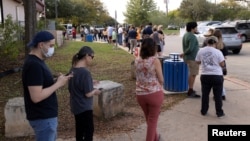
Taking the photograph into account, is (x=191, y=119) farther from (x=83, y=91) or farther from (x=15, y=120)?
(x=15, y=120)

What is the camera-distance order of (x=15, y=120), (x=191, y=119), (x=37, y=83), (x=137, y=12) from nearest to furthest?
(x=37, y=83) < (x=15, y=120) < (x=191, y=119) < (x=137, y=12)

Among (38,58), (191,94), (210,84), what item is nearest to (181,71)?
(191,94)

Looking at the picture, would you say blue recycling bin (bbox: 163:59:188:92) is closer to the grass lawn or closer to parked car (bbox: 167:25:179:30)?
the grass lawn

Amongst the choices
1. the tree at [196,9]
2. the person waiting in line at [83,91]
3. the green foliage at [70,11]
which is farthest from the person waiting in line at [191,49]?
the tree at [196,9]

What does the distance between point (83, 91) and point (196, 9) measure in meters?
59.0

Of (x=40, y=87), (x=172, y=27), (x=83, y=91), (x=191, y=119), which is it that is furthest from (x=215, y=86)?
(x=172, y=27)

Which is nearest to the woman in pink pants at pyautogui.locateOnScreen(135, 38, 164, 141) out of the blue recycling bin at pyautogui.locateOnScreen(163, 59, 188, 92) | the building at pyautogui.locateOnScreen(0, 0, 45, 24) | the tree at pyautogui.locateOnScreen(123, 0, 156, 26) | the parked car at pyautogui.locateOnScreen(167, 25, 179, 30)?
the blue recycling bin at pyautogui.locateOnScreen(163, 59, 188, 92)

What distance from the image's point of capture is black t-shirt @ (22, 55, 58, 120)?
313 centimetres

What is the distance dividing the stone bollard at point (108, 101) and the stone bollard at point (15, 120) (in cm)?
133

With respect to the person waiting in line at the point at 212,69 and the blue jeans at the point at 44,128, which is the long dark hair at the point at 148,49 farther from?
the person waiting in line at the point at 212,69

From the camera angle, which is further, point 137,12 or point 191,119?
point 137,12

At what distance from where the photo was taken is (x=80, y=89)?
13.5ft

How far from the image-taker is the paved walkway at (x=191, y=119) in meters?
5.39

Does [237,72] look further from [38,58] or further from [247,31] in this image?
[247,31]
